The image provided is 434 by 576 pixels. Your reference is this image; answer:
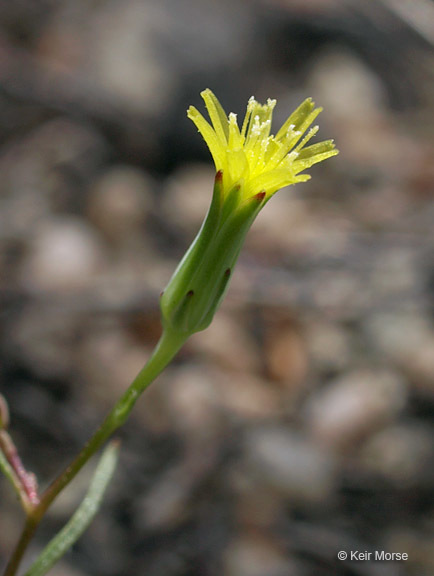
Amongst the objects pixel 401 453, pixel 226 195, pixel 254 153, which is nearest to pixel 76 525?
pixel 226 195

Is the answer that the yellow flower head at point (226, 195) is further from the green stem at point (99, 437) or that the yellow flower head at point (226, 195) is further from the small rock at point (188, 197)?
the small rock at point (188, 197)

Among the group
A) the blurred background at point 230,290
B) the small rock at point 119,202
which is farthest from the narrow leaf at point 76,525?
the small rock at point 119,202

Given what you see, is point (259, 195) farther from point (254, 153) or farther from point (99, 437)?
point (99, 437)

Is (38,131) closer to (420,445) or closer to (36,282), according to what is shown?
(36,282)

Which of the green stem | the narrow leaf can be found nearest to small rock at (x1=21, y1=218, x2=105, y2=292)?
the narrow leaf

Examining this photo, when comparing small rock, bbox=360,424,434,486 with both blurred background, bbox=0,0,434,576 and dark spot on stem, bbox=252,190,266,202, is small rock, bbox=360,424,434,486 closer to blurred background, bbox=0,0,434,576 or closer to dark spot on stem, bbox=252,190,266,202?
blurred background, bbox=0,0,434,576

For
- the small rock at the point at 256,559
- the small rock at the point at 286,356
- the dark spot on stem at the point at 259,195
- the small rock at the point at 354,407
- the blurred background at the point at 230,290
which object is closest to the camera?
the dark spot on stem at the point at 259,195
